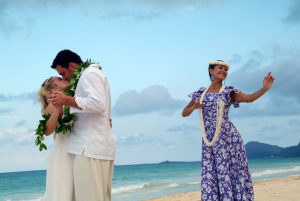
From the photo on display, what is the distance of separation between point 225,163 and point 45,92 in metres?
2.13

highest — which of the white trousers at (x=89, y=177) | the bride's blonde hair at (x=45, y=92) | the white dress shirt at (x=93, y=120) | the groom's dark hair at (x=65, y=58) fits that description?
the groom's dark hair at (x=65, y=58)

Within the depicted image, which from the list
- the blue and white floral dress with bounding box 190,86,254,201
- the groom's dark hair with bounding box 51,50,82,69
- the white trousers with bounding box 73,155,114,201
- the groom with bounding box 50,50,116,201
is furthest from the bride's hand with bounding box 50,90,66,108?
the blue and white floral dress with bounding box 190,86,254,201

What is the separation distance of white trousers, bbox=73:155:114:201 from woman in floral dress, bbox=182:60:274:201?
172 centimetres

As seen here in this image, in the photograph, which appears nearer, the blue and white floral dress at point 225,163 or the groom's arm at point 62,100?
the groom's arm at point 62,100

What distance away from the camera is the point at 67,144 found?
168 inches

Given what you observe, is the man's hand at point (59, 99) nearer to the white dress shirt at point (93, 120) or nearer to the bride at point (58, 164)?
the white dress shirt at point (93, 120)

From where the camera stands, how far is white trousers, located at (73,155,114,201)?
4.03 metres

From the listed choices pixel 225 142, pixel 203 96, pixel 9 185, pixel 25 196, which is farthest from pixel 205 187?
pixel 9 185

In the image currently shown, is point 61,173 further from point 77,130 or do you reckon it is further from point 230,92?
point 230,92

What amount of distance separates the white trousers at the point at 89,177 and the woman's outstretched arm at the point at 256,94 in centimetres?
186

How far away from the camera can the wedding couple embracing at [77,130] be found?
4.01 meters

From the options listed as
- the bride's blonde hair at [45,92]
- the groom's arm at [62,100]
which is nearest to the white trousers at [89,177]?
the groom's arm at [62,100]

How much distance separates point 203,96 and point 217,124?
1.24ft

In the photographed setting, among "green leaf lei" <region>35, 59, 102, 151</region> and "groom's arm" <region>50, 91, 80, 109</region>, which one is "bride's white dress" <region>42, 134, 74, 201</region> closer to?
"green leaf lei" <region>35, 59, 102, 151</region>
